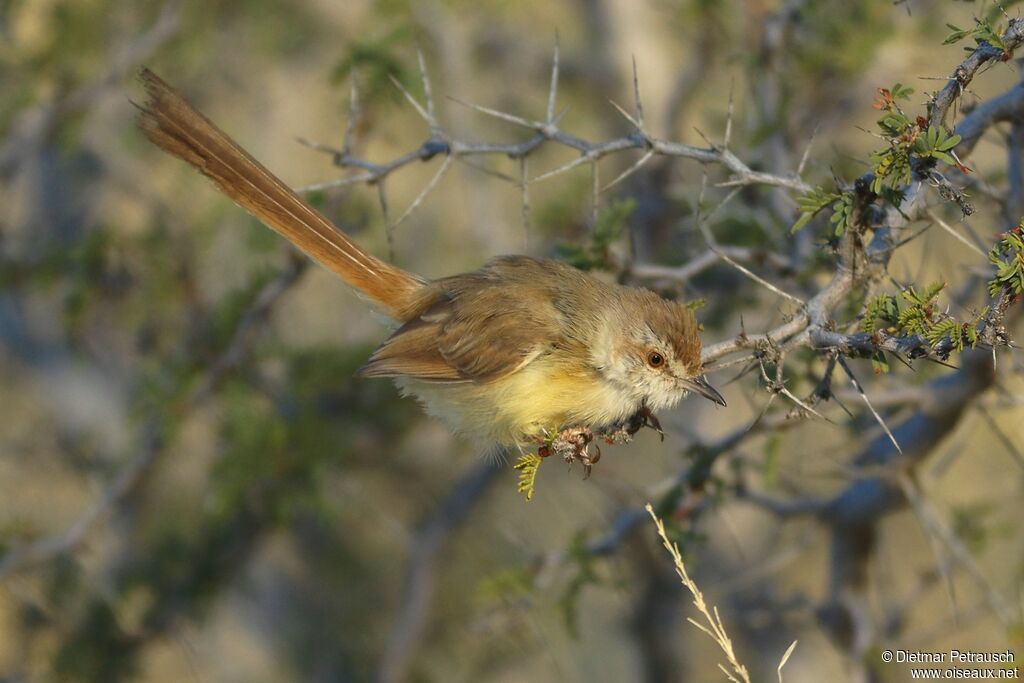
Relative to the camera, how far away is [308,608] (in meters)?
9.57

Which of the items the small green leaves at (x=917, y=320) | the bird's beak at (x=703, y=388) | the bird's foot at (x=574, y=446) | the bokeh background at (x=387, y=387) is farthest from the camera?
the bokeh background at (x=387, y=387)

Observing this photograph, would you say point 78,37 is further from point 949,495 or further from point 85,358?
point 949,495

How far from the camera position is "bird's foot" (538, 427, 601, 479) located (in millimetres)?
3879

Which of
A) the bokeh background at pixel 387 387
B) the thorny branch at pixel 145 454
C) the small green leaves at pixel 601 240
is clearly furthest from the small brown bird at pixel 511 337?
the thorny branch at pixel 145 454

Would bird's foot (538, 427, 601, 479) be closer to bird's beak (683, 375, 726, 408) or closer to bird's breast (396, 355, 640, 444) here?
bird's breast (396, 355, 640, 444)

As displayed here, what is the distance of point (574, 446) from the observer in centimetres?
403

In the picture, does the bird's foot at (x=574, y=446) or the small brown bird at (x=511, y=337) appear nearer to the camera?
the bird's foot at (x=574, y=446)

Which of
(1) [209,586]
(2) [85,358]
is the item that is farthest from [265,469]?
(2) [85,358]

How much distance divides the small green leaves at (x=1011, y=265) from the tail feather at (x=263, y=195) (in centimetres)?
285

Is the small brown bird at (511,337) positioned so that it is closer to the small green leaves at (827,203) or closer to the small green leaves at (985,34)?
the small green leaves at (827,203)

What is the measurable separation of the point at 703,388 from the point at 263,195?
205cm

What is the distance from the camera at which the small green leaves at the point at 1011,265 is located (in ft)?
8.59

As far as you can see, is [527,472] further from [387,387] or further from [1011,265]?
[387,387]

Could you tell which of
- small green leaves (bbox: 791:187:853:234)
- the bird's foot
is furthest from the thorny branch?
small green leaves (bbox: 791:187:853:234)
